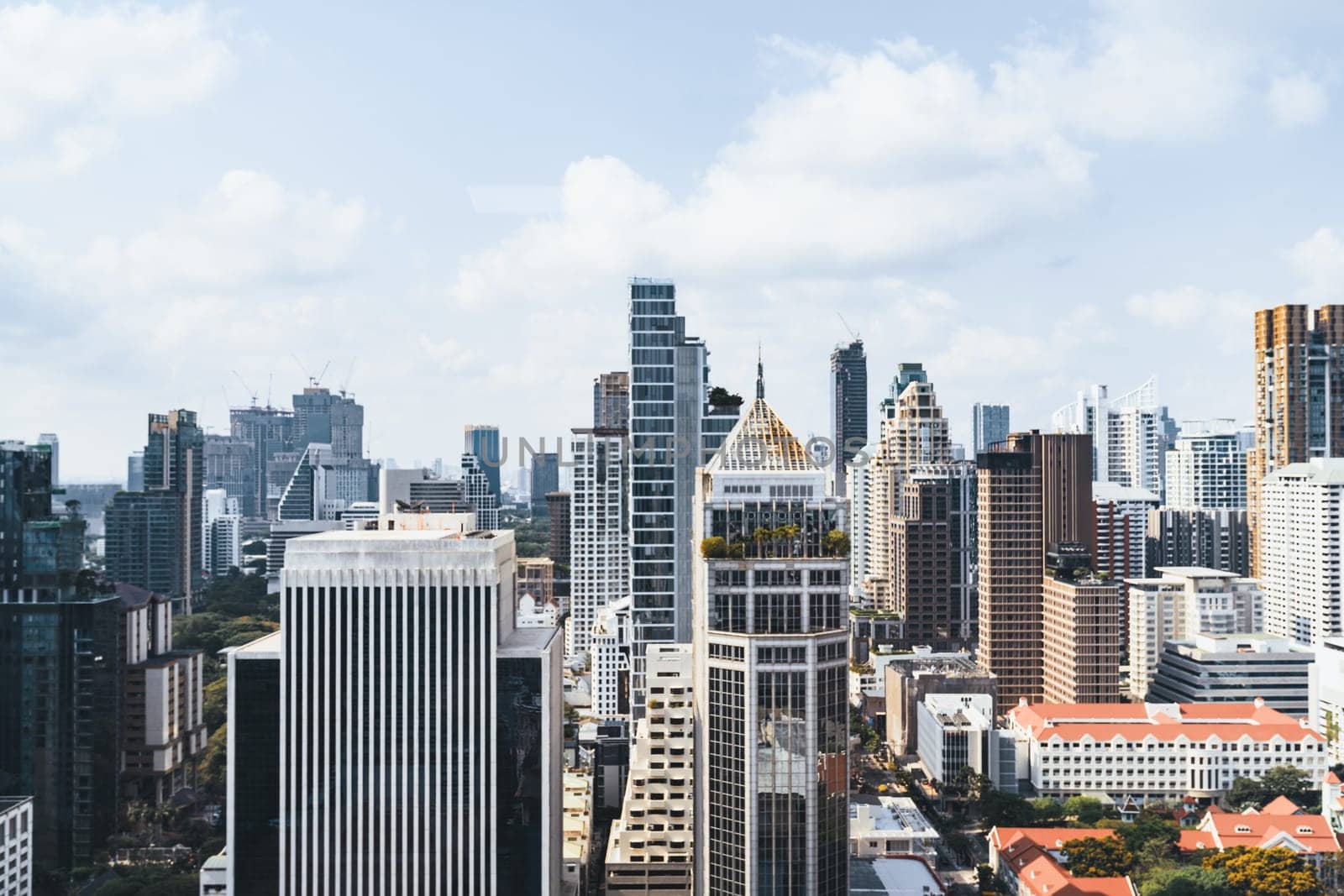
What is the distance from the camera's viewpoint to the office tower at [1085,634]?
55.6 metres

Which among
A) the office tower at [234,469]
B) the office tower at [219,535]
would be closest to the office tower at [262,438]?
the office tower at [234,469]

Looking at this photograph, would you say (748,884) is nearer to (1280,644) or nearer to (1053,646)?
(1053,646)

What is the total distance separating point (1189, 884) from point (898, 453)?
51.0 m

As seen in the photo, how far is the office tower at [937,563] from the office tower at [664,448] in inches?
1447

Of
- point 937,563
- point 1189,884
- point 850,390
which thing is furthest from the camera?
point 850,390

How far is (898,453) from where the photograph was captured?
273ft

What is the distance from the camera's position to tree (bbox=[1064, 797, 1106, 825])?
4381cm

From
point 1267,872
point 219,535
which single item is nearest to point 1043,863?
point 1267,872

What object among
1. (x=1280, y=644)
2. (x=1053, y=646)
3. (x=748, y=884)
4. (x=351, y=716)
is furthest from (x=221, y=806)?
(x=1280, y=644)

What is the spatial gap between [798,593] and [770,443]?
4003 millimetres

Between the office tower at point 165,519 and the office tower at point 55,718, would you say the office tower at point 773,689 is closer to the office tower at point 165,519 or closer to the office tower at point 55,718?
the office tower at point 55,718

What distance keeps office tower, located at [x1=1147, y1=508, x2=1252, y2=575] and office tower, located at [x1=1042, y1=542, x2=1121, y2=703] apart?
108 feet

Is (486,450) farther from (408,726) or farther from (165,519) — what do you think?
(408,726)

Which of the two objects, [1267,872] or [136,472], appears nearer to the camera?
[1267,872]
